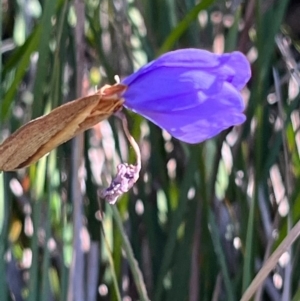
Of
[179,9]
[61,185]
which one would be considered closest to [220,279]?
[61,185]

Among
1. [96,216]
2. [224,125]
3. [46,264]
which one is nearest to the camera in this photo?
[224,125]

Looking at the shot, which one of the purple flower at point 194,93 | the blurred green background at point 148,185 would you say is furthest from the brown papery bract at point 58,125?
the blurred green background at point 148,185

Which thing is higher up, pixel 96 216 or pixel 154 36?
pixel 154 36

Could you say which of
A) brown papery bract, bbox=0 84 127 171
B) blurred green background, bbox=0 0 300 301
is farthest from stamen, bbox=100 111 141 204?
blurred green background, bbox=0 0 300 301

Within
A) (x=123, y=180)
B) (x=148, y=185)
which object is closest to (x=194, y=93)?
(x=123, y=180)

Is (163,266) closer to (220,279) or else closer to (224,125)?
(220,279)

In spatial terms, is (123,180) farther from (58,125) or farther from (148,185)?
(148,185)
